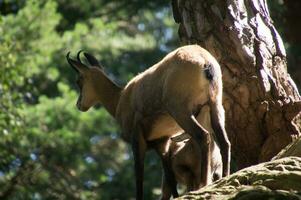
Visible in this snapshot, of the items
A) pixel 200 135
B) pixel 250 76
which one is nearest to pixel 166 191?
pixel 200 135

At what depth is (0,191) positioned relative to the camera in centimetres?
1462

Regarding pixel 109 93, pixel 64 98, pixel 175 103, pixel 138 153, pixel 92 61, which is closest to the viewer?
pixel 175 103

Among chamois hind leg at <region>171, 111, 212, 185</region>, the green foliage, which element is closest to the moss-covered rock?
chamois hind leg at <region>171, 111, 212, 185</region>

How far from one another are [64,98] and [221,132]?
8.43 m

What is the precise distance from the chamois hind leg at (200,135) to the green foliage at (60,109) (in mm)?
4502

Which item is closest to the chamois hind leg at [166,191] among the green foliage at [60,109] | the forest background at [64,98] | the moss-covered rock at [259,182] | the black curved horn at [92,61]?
the black curved horn at [92,61]

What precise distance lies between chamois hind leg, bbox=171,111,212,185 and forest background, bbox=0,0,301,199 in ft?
15.1

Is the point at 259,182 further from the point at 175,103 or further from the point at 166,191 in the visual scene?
the point at 166,191

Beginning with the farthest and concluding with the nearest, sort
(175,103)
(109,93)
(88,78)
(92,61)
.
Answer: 1. (92,61)
2. (88,78)
3. (109,93)
4. (175,103)

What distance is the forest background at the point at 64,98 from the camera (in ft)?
44.3

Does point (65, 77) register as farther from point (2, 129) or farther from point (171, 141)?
point (171, 141)

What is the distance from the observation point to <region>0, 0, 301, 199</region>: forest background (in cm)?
1349

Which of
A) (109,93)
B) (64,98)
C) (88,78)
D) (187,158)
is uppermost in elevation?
(88,78)

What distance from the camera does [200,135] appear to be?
7.30 meters
